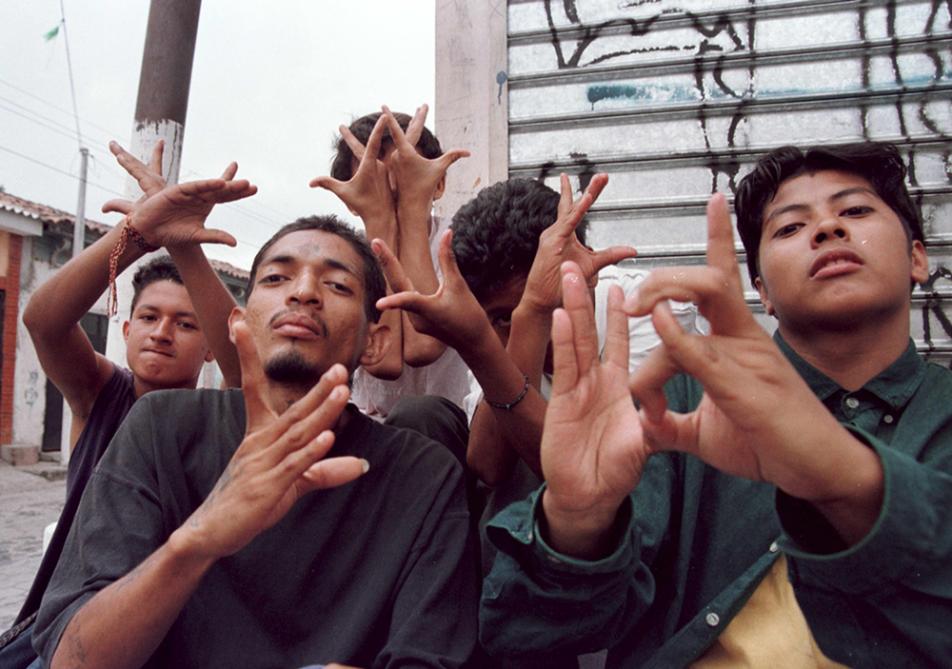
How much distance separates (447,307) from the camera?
1498mm

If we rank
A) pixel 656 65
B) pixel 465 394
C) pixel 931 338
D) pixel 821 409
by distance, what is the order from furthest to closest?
1. pixel 656 65
2. pixel 931 338
3. pixel 465 394
4. pixel 821 409

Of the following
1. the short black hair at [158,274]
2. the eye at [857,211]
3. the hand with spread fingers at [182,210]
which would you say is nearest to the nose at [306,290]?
the hand with spread fingers at [182,210]

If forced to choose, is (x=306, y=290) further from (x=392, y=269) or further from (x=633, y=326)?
(x=633, y=326)

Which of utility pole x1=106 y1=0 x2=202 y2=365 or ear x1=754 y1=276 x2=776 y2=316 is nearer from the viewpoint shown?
ear x1=754 y1=276 x2=776 y2=316

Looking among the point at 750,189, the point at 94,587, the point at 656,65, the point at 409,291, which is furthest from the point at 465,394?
the point at 656,65

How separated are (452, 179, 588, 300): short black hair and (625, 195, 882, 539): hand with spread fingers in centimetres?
119

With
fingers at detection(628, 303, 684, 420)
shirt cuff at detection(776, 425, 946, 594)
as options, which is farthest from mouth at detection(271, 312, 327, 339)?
shirt cuff at detection(776, 425, 946, 594)

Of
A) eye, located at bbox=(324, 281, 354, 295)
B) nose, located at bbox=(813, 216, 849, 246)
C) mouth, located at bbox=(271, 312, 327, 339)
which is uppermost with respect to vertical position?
nose, located at bbox=(813, 216, 849, 246)

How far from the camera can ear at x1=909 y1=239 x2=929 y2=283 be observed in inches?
56.5

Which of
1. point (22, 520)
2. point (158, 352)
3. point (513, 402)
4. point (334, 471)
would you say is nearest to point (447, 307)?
point (513, 402)

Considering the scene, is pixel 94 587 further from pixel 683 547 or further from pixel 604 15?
pixel 604 15

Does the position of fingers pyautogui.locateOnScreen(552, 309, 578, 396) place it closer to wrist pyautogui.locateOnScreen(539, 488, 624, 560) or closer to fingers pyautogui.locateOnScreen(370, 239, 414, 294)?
wrist pyautogui.locateOnScreen(539, 488, 624, 560)

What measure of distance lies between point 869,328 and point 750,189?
417mm

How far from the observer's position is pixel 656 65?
3.44 m
